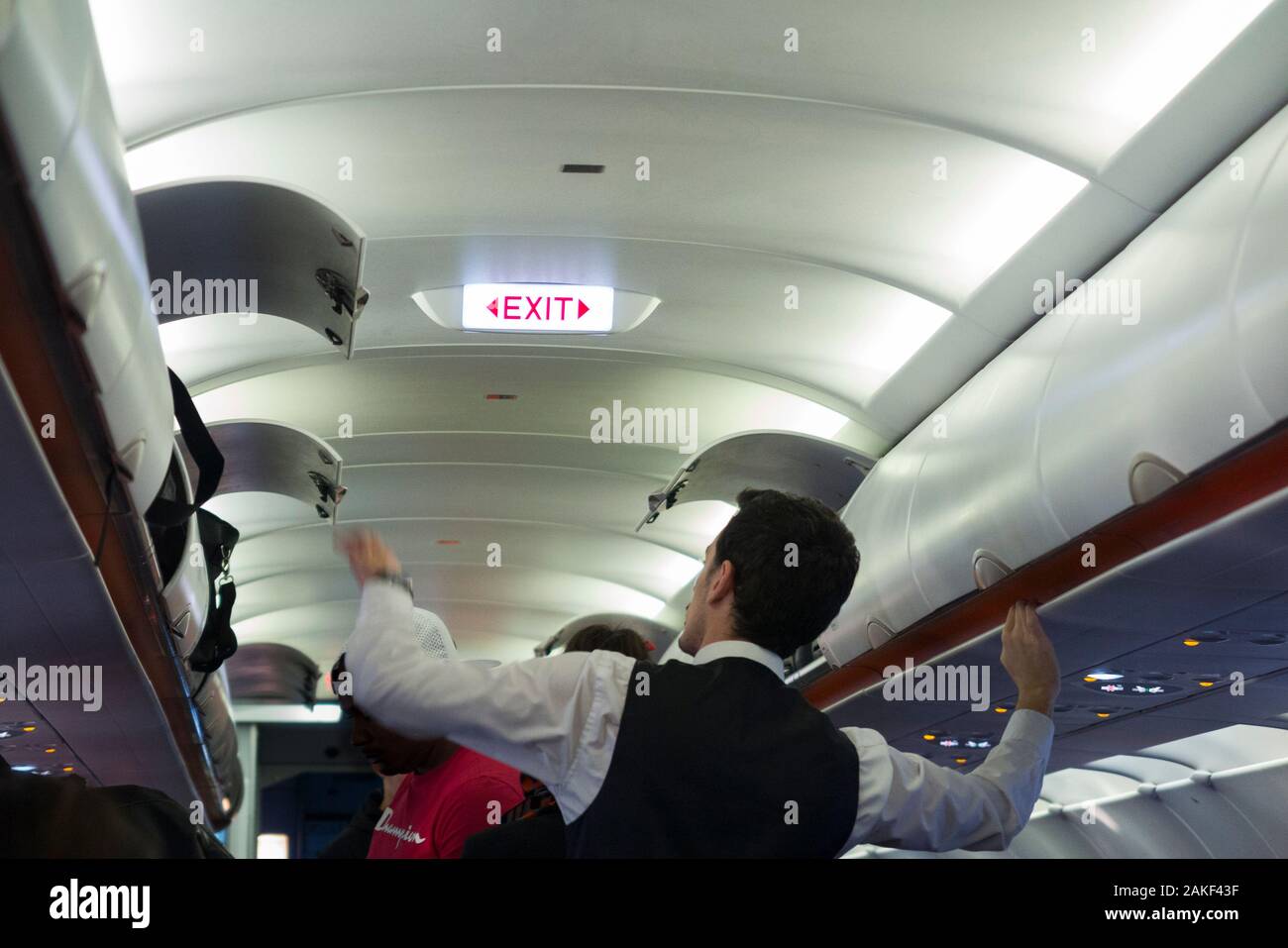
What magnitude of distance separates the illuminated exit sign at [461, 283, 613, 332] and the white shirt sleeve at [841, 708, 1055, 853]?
6.35m

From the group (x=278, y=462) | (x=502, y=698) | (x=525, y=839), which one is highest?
(x=278, y=462)

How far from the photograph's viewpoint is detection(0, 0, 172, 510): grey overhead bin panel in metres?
2.99

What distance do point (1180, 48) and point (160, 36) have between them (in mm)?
4179

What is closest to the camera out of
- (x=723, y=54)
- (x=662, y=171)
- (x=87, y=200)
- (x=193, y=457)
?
(x=87, y=200)

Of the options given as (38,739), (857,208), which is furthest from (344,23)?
(38,739)

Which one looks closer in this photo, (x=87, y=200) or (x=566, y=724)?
(x=566, y=724)

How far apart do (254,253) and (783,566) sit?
417 centimetres

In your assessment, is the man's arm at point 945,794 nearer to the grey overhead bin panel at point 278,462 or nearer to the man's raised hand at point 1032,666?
the man's raised hand at point 1032,666

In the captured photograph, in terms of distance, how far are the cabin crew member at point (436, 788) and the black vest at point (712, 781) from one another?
0.95m

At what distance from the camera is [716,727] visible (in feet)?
7.48

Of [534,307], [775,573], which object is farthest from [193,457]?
[775,573]

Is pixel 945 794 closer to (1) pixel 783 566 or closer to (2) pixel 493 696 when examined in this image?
(1) pixel 783 566

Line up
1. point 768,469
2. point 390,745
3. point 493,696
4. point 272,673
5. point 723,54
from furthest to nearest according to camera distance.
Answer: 1. point 272,673
2. point 768,469
3. point 723,54
4. point 390,745
5. point 493,696
